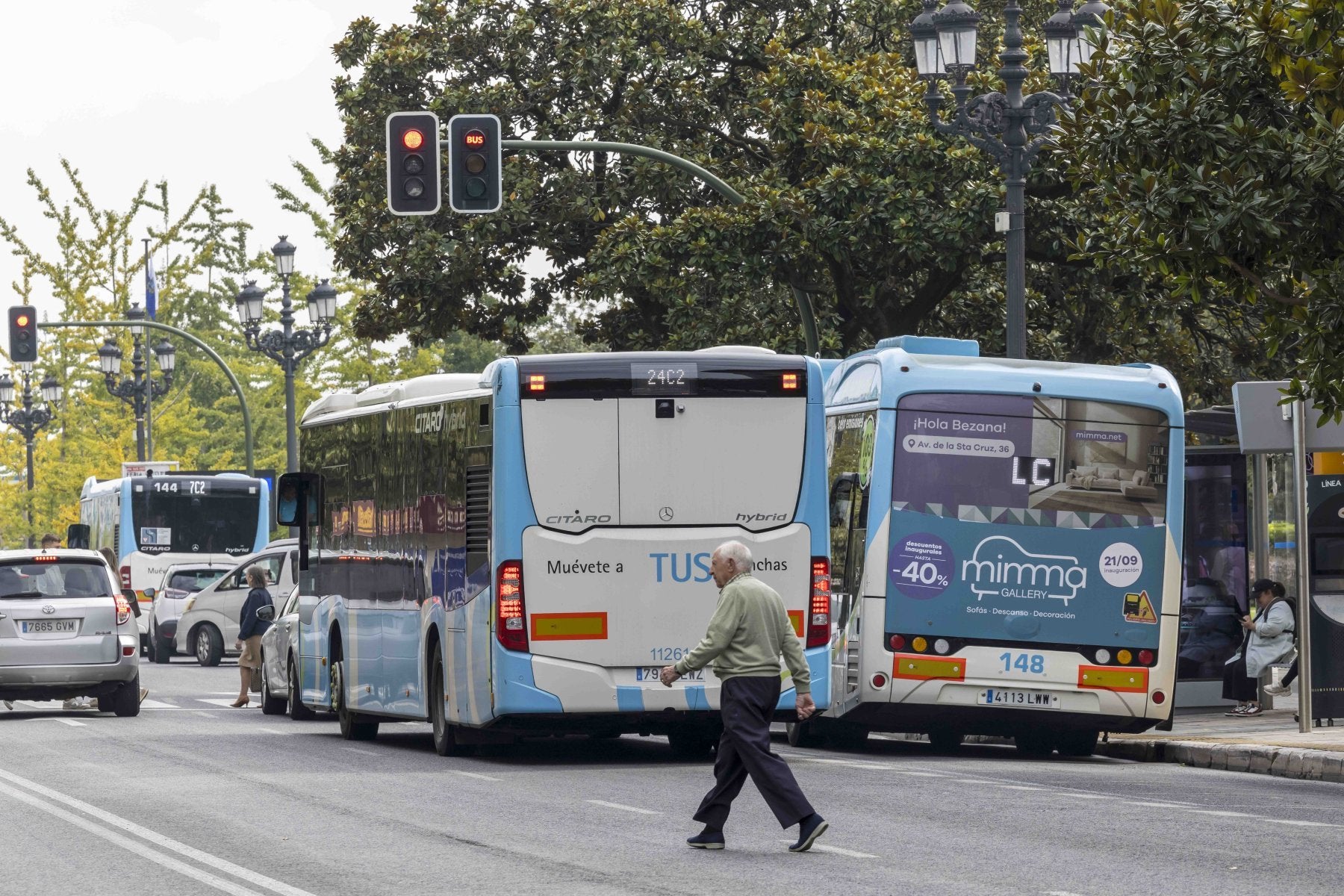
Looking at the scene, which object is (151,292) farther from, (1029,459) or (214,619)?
Result: (1029,459)

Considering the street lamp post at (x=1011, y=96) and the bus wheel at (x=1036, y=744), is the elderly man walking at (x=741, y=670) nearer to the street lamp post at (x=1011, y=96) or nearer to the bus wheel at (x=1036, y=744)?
the bus wheel at (x=1036, y=744)

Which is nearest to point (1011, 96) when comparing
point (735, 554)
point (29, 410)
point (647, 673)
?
point (647, 673)

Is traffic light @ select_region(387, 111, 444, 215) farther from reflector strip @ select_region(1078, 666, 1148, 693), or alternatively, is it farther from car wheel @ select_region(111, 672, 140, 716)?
reflector strip @ select_region(1078, 666, 1148, 693)

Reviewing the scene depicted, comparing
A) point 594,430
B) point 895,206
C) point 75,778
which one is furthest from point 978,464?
point 895,206

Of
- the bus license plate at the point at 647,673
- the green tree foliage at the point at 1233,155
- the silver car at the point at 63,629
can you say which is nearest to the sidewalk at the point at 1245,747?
the green tree foliage at the point at 1233,155

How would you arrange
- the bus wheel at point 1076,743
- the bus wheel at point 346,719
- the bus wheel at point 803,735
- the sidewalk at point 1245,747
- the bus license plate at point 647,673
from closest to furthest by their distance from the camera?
the bus license plate at point 647,673 < the sidewalk at point 1245,747 < the bus wheel at point 1076,743 < the bus wheel at point 803,735 < the bus wheel at point 346,719

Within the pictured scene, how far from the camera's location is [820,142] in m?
30.8

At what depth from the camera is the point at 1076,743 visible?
19.8 meters

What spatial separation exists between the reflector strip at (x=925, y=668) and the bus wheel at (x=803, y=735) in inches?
77.6

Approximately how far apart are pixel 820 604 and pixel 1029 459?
89.8 inches

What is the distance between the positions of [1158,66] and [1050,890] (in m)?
7.66

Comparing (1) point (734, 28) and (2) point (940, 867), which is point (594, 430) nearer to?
(2) point (940, 867)

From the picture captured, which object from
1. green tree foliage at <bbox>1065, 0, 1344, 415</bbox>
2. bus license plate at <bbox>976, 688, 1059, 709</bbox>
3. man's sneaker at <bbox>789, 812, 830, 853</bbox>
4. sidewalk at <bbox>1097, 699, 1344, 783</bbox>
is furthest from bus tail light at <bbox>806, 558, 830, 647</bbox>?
man's sneaker at <bbox>789, 812, 830, 853</bbox>

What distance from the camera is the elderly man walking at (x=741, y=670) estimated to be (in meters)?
11.8
